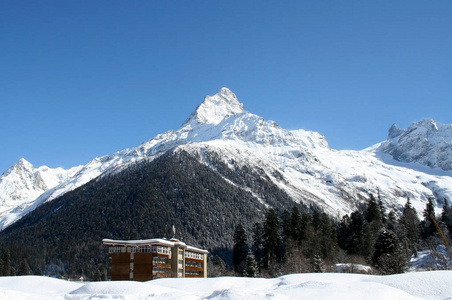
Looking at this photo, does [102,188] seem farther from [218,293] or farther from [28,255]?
Result: [218,293]

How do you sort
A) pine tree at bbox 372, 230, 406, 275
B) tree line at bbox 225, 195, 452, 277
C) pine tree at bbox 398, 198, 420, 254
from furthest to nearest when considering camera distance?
pine tree at bbox 398, 198, 420, 254, tree line at bbox 225, 195, 452, 277, pine tree at bbox 372, 230, 406, 275

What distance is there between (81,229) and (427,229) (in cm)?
11808

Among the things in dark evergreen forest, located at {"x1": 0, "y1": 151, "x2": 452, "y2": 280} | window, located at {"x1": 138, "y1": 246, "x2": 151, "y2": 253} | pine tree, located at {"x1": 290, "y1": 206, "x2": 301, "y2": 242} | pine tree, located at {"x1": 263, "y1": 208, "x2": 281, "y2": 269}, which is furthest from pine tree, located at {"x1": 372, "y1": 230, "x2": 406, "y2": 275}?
window, located at {"x1": 138, "y1": 246, "x2": 151, "y2": 253}

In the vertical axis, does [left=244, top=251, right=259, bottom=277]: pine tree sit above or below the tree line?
below

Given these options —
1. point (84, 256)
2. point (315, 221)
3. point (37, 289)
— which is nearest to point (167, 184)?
point (84, 256)

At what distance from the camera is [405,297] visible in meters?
17.9

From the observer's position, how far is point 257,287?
2178cm

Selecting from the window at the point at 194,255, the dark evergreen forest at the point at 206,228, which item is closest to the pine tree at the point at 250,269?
the dark evergreen forest at the point at 206,228

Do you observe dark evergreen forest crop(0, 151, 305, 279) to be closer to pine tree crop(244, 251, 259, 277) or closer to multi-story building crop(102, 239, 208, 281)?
multi-story building crop(102, 239, 208, 281)

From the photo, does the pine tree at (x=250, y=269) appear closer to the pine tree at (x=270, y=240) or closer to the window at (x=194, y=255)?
the pine tree at (x=270, y=240)

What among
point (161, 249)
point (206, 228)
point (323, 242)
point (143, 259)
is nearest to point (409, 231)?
point (323, 242)

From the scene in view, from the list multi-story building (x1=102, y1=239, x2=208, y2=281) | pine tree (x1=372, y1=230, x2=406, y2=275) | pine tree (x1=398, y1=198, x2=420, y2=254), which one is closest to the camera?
pine tree (x1=372, y1=230, x2=406, y2=275)

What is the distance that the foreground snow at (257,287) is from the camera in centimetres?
1781

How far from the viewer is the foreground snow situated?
58.4 ft
